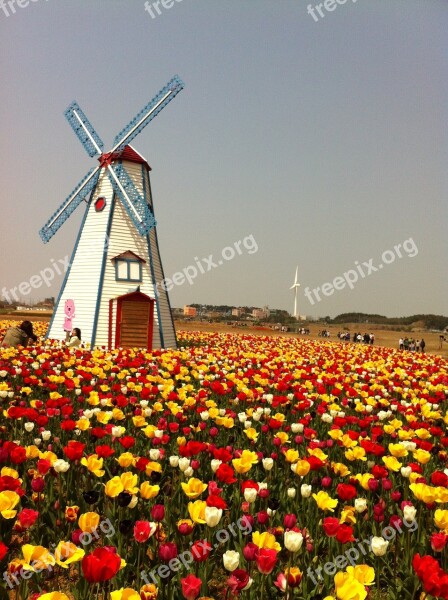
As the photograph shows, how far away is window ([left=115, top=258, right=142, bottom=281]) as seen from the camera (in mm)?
19953

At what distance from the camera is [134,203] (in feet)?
67.4

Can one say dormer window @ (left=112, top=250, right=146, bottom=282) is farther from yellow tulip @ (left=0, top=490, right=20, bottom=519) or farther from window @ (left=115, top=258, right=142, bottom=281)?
yellow tulip @ (left=0, top=490, right=20, bottom=519)

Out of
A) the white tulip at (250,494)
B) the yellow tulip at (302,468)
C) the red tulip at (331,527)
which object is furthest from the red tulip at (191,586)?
the yellow tulip at (302,468)

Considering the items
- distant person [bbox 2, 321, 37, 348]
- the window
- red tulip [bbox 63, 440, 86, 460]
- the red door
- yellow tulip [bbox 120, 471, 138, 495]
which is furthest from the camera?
the window

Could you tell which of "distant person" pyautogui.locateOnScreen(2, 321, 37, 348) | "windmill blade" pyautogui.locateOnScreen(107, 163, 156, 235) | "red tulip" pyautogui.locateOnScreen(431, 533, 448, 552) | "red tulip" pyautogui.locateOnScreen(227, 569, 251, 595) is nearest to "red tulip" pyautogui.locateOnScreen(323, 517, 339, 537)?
"red tulip" pyautogui.locateOnScreen(431, 533, 448, 552)

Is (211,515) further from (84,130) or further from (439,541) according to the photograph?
(84,130)

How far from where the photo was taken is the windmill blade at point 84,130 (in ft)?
77.2

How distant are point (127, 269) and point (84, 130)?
31.2ft

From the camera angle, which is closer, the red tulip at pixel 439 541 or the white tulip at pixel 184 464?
the red tulip at pixel 439 541

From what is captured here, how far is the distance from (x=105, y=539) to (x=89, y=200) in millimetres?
20469

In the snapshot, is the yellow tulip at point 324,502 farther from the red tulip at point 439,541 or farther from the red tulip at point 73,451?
the red tulip at point 73,451

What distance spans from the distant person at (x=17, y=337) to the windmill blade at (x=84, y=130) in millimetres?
11962

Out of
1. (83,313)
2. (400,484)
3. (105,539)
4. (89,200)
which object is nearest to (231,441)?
(400,484)

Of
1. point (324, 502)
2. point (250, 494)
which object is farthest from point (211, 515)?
point (324, 502)
